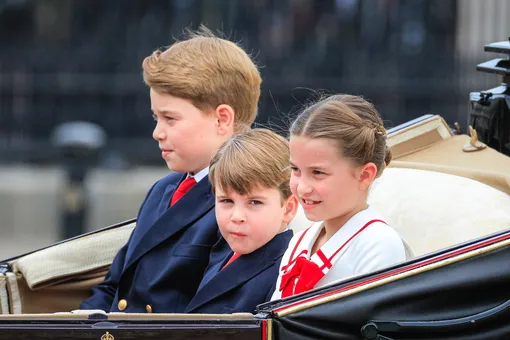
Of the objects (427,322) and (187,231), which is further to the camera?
A: (187,231)

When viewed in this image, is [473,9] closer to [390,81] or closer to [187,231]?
[390,81]

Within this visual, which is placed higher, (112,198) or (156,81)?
(156,81)

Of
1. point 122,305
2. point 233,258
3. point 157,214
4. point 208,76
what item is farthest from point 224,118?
point 122,305

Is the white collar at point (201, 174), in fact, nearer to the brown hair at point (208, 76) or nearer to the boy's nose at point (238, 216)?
the brown hair at point (208, 76)

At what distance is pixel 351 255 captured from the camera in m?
2.53

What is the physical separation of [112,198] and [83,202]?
4.67 ft

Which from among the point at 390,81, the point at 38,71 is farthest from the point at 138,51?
the point at 390,81

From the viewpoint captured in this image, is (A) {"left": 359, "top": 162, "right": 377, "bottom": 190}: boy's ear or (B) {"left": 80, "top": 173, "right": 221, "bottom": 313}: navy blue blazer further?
(B) {"left": 80, "top": 173, "right": 221, "bottom": 313}: navy blue blazer

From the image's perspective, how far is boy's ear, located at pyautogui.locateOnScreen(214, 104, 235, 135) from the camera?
Answer: 3151 mm

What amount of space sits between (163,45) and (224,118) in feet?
17.8

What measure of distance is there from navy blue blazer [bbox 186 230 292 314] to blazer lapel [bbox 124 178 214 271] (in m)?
0.29

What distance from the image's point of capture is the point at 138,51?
8.70 metres

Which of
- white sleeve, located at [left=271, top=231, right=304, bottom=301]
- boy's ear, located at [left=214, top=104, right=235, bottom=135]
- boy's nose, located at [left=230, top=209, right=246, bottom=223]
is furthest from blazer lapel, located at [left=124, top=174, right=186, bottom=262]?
white sleeve, located at [left=271, top=231, right=304, bottom=301]

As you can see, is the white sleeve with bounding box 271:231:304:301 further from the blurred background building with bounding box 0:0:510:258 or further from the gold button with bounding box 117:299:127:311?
the blurred background building with bounding box 0:0:510:258
